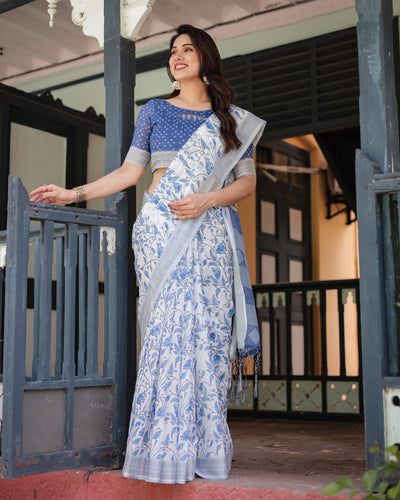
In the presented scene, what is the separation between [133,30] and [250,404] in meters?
3.68

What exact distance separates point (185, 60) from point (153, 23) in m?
3.13

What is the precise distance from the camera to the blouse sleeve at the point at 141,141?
3.03 metres

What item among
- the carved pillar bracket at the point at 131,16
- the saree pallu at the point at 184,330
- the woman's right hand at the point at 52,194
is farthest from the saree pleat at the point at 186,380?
the carved pillar bracket at the point at 131,16

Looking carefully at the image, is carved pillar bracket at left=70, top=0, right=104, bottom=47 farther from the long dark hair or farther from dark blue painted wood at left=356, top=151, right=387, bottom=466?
dark blue painted wood at left=356, top=151, right=387, bottom=466

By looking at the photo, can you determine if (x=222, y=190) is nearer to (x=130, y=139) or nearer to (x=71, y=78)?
(x=130, y=139)

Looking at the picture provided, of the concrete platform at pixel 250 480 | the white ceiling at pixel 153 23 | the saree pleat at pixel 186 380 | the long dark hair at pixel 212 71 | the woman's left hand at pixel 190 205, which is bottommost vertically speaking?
the concrete platform at pixel 250 480

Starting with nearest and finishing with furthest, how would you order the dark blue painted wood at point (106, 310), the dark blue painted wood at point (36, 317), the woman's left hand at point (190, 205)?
the woman's left hand at point (190, 205) < the dark blue painted wood at point (36, 317) < the dark blue painted wood at point (106, 310)

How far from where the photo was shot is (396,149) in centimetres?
263

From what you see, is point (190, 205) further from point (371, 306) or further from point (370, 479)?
point (370, 479)

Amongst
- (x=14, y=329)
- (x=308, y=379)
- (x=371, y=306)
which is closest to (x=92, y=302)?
(x=14, y=329)

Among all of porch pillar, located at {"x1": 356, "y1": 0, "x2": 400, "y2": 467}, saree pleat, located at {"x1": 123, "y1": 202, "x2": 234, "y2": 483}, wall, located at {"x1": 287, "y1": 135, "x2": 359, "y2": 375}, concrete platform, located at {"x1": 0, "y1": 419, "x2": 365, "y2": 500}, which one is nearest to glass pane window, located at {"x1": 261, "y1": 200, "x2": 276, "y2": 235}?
wall, located at {"x1": 287, "y1": 135, "x2": 359, "y2": 375}

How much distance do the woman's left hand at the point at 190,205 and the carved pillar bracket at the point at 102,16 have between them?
100cm

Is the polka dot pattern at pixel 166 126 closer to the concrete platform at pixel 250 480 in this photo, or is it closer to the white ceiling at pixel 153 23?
the concrete platform at pixel 250 480

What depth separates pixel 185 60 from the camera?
2980 mm
